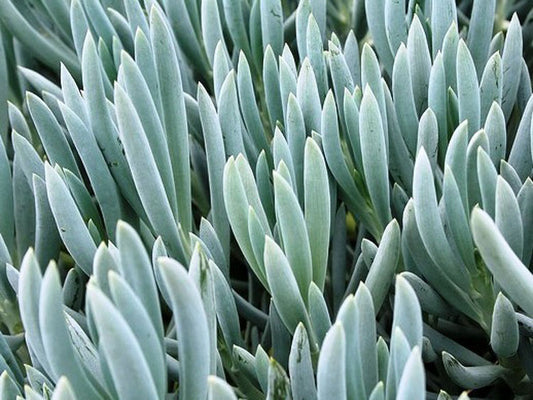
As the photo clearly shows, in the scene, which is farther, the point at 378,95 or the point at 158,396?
the point at 378,95

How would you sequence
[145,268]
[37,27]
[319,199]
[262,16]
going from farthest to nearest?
[37,27] < [262,16] < [319,199] < [145,268]

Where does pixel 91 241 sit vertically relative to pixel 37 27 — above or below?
below

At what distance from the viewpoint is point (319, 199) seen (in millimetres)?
499

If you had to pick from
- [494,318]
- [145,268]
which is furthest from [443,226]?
[145,268]

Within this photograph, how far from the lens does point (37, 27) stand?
2.78 ft

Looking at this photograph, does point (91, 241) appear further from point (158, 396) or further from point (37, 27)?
point (37, 27)

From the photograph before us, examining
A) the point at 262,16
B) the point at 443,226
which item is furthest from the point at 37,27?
the point at 443,226

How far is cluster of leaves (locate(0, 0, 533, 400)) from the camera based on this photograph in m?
0.40

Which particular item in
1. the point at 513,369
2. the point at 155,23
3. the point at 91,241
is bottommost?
the point at 513,369

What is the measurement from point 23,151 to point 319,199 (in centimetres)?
21

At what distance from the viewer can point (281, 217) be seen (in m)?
0.47

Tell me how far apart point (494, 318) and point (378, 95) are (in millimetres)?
171

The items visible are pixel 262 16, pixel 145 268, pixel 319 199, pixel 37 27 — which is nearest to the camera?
pixel 145 268

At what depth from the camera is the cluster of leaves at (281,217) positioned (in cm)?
40
